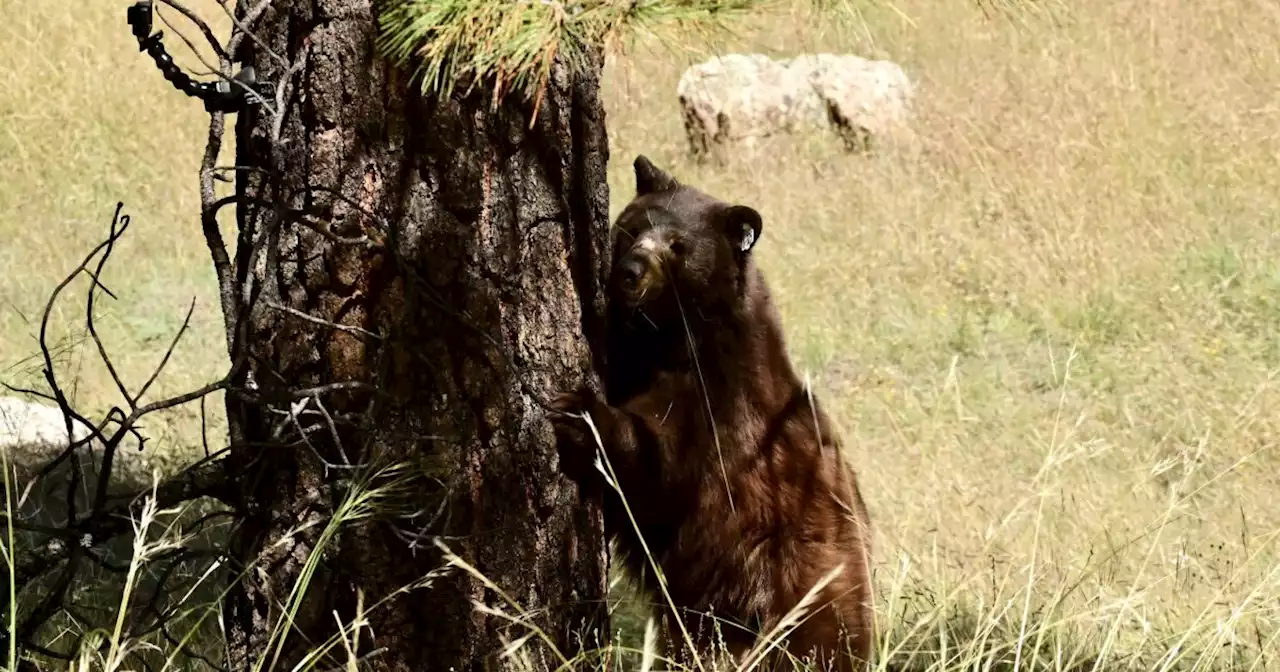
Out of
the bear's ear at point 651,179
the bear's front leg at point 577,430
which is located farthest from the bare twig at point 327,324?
the bear's ear at point 651,179

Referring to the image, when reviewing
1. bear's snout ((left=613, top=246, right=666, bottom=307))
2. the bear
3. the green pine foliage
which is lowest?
the bear

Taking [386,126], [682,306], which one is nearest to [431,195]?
[386,126]

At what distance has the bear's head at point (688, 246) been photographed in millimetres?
3957

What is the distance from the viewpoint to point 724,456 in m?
3.80

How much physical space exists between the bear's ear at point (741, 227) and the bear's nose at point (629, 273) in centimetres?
53

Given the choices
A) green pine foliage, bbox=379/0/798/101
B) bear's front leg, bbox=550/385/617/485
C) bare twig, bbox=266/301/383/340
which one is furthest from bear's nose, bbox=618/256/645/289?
green pine foliage, bbox=379/0/798/101

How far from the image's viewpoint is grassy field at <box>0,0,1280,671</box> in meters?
5.43

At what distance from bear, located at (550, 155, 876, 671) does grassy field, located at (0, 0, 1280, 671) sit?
234 millimetres

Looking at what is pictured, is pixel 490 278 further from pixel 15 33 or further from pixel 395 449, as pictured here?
pixel 15 33

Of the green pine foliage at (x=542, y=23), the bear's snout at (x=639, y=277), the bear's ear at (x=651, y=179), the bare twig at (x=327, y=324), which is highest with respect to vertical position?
the green pine foliage at (x=542, y=23)

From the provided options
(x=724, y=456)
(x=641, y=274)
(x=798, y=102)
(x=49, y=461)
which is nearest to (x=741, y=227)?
(x=641, y=274)

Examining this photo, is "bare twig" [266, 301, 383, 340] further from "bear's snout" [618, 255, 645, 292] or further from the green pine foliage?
"bear's snout" [618, 255, 645, 292]

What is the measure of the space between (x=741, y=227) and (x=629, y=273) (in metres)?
0.60

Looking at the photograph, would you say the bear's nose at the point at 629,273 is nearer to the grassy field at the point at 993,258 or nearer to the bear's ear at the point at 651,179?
the bear's ear at the point at 651,179
